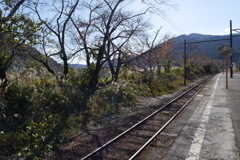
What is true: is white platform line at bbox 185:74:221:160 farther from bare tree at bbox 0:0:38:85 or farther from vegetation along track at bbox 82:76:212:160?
bare tree at bbox 0:0:38:85

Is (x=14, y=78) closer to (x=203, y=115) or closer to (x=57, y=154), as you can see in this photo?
(x=57, y=154)

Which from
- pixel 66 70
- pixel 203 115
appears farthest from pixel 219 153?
pixel 66 70

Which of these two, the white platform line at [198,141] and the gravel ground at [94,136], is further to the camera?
the gravel ground at [94,136]

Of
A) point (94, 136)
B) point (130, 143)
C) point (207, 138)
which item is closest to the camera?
point (130, 143)

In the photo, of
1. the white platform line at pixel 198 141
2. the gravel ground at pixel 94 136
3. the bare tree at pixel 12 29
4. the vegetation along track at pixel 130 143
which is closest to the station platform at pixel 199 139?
the white platform line at pixel 198 141

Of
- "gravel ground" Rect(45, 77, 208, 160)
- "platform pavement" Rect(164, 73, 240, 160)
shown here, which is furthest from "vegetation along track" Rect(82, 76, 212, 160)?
"platform pavement" Rect(164, 73, 240, 160)

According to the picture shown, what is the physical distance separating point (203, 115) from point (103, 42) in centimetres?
761

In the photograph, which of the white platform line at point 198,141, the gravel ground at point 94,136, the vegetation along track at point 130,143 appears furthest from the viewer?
the gravel ground at point 94,136

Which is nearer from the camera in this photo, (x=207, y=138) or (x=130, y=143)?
(x=130, y=143)

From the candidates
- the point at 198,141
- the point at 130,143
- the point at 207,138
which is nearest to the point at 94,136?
the point at 130,143

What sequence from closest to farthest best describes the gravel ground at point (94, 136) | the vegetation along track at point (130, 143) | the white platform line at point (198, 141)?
the white platform line at point (198, 141) → the vegetation along track at point (130, 143) → the gravel ground at point (94, 136)

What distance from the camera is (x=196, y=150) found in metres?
6.01

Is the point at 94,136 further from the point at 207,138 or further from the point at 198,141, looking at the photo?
the point at 207,138

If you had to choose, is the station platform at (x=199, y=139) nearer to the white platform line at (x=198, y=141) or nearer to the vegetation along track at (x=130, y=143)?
the white platform line at (x=198, y=141)
